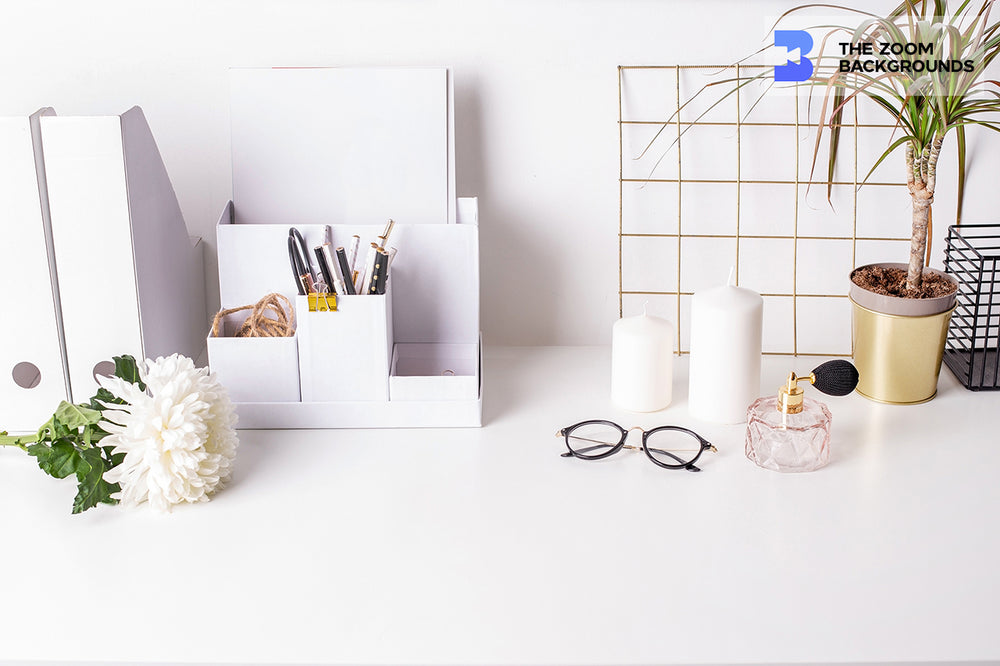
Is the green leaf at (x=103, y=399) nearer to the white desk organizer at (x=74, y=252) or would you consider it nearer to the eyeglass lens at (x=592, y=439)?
the white desk organizer at (x=74, y=252)

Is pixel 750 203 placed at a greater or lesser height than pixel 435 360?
greater

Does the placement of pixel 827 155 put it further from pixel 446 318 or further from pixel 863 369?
pixel 446 318

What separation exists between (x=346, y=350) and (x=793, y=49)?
65 centimetres

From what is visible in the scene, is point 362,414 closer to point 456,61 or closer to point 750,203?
point 456,61

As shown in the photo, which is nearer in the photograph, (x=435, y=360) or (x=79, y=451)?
(x=79, y=451)

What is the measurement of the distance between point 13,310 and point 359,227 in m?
0.37

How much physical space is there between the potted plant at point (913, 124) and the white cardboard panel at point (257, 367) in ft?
1.88

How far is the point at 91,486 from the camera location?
2.79ft

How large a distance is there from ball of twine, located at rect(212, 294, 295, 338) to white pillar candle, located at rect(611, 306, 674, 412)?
372mm

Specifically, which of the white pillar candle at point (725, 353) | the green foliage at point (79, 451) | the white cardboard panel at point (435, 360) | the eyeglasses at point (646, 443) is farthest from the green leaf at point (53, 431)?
the white pillar candle at point (725, 353)

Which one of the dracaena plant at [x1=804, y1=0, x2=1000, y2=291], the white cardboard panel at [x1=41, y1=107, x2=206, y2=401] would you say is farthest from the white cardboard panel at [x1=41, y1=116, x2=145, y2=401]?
the dracaena plant at [x1=804, y1=0, x2=1000, y2=291]

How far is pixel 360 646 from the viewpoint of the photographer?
682 mm

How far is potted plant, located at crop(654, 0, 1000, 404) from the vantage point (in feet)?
3.12

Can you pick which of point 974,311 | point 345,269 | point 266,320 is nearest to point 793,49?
point 974,311
